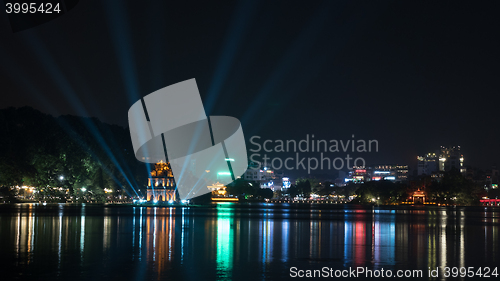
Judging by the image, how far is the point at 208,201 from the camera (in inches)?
6043

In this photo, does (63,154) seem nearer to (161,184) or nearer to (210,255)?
(161,184)

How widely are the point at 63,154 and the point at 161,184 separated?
169 ft

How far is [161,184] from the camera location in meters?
141

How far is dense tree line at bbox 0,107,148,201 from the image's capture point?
249ft

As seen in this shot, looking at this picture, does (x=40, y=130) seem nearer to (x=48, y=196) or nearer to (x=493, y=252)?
(x=48, y=196)

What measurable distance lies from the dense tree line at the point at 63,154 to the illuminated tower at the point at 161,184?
10045 mm

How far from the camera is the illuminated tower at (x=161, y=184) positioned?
13712 centimetres

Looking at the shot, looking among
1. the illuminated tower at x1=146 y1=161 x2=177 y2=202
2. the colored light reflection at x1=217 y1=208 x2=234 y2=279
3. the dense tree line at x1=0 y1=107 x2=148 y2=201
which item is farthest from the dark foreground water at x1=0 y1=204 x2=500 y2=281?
the illuminated tower at x1=146 y1=161 x2=177 y2=202

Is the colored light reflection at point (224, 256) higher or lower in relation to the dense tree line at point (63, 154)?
lower

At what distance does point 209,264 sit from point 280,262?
8.58 ft

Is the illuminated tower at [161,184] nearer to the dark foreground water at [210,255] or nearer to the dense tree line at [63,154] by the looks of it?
the dense tree line at [63,154]

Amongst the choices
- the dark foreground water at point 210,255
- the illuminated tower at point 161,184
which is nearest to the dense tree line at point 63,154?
the illuminated tower at point 161,184

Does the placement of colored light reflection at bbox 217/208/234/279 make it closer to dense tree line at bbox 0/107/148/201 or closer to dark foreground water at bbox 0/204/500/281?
dark foreground water at bbox 0/204/500/281

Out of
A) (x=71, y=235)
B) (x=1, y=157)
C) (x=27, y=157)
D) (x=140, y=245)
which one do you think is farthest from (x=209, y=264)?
(x=27, y=157)
